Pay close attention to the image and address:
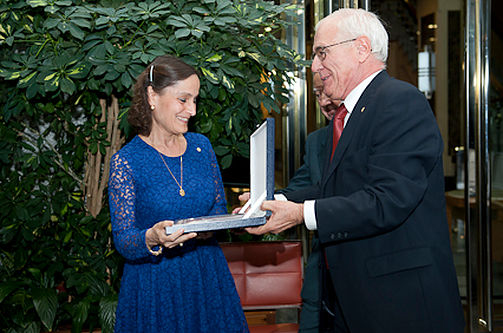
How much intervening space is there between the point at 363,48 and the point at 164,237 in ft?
2.98

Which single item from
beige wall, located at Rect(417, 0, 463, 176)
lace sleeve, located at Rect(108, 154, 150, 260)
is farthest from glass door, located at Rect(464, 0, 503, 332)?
lace sleeve, located at Rect(108, 154, 150, 260)

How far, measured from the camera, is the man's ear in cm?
171

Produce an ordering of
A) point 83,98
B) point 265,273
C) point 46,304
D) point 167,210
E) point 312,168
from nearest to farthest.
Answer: point 167,210, point 312,168, point 265,273, point 46,304, point 83,98

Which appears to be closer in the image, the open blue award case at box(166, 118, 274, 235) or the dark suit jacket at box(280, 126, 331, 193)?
the open blue award case at box(166, 118, 274, 235)

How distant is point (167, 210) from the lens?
193cm

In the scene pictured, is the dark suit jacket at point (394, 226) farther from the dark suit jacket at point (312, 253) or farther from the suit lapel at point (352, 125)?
the dark suit jacket at point (312, 253)

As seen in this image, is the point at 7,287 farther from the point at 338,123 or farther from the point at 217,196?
the point at 338,123

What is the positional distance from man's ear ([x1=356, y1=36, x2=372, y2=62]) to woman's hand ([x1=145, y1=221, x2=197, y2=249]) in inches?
32.2

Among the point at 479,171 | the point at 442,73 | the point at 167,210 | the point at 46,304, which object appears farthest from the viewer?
the point at 442,73

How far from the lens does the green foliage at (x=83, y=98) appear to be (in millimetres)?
2398

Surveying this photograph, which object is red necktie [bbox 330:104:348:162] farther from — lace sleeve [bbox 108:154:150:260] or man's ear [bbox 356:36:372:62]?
lace sleeve [bbox 108:154:150:260]

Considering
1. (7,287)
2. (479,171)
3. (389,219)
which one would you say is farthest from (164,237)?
(479,171)

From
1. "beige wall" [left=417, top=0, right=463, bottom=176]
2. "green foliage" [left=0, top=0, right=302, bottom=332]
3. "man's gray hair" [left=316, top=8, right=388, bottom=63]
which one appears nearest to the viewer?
"man's gray hair" [left=316, top=8, right=388, bottom=63]

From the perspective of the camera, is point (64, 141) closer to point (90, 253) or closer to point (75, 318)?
point (90, 253)
